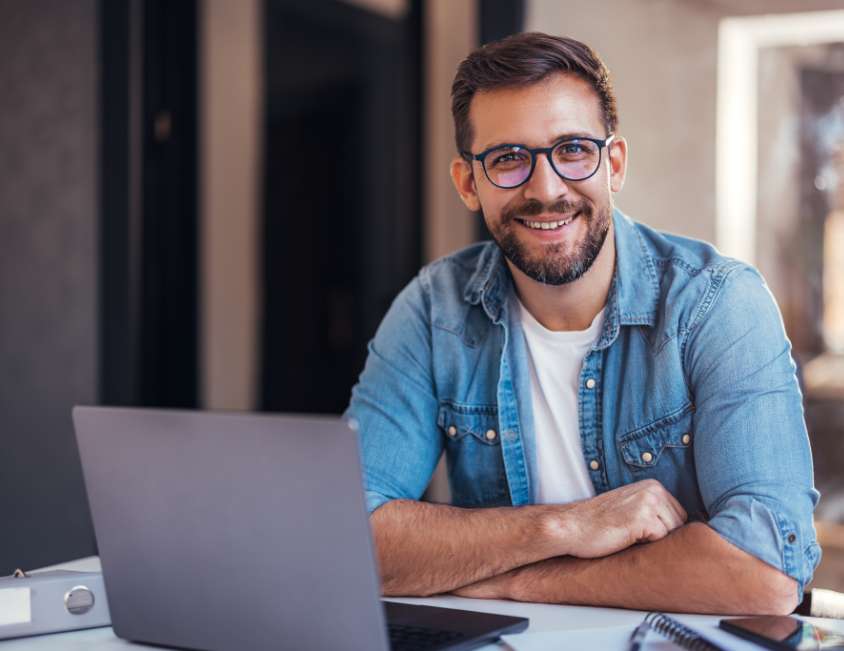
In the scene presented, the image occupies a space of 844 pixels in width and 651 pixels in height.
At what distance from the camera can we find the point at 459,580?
1354 mm

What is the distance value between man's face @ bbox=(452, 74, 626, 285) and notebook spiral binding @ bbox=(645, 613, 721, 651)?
66cm

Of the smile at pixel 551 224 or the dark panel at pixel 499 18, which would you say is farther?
the dark panel at pixel 499 18

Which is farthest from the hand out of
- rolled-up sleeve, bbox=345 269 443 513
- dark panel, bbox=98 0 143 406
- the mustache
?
dark panel, bbox=98 0 143 406

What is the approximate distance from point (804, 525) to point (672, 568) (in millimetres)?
195

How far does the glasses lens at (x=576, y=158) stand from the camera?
1.56 m

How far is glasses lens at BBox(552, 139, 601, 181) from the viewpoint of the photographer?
1560 millimetres

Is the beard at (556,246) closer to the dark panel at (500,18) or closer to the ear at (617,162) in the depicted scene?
the ear at (617,162)

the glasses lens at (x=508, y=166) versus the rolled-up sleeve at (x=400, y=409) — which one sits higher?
the glasses lens at (x=508, y=166)

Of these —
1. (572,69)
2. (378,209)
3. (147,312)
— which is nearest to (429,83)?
(378,209)

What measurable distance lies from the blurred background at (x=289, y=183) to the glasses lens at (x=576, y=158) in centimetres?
48

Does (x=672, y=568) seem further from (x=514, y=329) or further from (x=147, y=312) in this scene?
(x=147, y=312)

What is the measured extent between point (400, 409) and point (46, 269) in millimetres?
2141

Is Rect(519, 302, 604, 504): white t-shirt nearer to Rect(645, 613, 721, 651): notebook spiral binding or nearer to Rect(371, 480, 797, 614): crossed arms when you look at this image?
Rect(371, 480, 797, 614): crossed arms

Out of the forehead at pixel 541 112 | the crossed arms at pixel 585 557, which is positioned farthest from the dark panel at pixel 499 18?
the crossed arms at pixel 585 557
